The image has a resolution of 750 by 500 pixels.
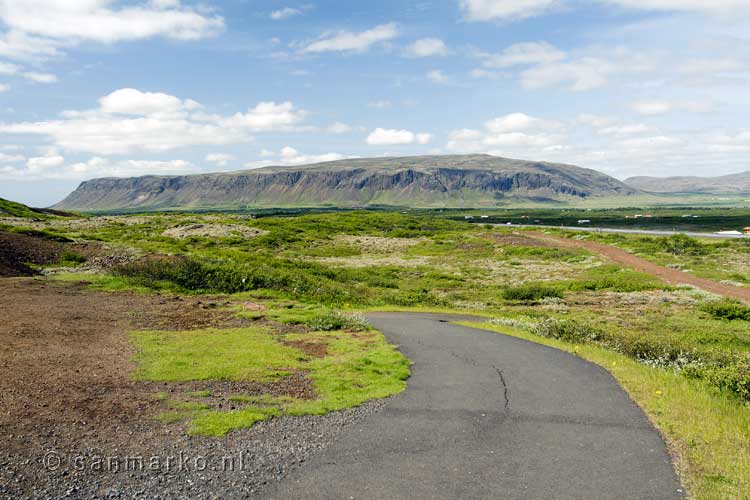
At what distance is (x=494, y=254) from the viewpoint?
72.9 meters

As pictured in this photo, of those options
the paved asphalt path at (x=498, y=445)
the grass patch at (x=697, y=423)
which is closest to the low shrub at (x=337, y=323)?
the paved asphalt path at (x=498, y=445)

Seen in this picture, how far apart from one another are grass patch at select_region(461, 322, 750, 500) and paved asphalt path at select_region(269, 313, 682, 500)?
0.37 meters

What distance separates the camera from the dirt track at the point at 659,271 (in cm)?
4091

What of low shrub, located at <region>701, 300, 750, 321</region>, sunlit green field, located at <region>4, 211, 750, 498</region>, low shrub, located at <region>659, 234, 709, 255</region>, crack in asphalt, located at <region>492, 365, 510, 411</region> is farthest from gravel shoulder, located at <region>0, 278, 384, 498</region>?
low shrub, located at <region>659, 234, 709, 255</region>

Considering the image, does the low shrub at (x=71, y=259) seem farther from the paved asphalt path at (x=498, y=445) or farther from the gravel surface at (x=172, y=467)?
the gravel surface at (x=172, y=467)

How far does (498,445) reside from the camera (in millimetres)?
10867

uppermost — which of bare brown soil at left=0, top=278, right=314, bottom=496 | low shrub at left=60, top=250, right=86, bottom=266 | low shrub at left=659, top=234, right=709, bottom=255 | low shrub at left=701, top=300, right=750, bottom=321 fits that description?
low shrub at left=60, top=250, right=86, bottom=266

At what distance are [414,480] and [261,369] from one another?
25.5ft

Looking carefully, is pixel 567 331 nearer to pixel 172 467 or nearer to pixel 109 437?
A: pixel 172 467

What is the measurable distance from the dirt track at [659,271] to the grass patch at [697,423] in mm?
27768

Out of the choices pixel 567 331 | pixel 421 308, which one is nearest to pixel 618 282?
pixel 421 308

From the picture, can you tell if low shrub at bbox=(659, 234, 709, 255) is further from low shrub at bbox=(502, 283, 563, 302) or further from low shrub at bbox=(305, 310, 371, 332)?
low shrub at bbox=(305, 310, 371, 332)

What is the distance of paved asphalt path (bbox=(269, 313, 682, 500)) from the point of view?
9078 millimetres

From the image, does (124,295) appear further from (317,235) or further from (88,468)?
(317,235)
